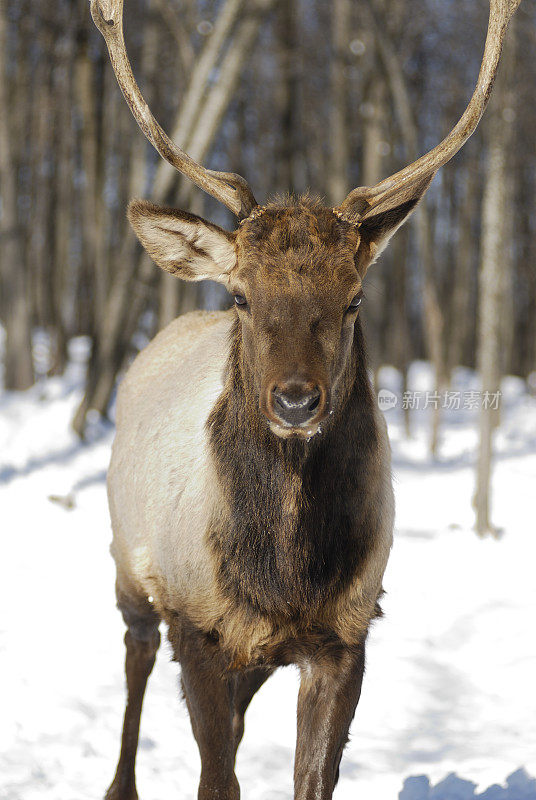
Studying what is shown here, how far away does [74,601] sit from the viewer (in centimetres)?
653

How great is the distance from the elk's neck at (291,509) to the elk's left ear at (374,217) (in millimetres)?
452

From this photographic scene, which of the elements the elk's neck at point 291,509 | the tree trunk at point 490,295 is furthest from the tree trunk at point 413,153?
the elk's neck at point 291,509

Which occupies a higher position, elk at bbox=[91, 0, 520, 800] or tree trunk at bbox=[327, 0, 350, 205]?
tree trunk at bbox=[327, 0, 350, 205]

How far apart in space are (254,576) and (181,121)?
6.78 m

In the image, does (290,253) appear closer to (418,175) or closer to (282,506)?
(418,175)

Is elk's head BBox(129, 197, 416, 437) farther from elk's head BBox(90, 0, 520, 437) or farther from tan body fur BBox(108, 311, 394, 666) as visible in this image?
tan body fur BBox(108, 311, 394, 666)

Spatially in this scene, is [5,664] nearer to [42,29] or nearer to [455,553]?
[455,553]

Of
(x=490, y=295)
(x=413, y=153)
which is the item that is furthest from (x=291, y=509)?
(x=413, y=153)

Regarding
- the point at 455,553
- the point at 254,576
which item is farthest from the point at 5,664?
the point at 455,553

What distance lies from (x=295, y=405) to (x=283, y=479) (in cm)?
55

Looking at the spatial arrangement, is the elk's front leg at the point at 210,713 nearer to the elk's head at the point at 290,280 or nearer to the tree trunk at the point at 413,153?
the elk's head at the point at 290,280

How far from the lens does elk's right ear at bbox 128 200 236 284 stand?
11.4 feet

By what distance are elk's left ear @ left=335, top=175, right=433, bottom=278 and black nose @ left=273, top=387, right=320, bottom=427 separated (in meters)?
0.83

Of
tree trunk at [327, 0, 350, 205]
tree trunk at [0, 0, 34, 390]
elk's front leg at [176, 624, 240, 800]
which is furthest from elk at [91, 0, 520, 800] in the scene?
tree trunk at [327, 0, 350, 205]
